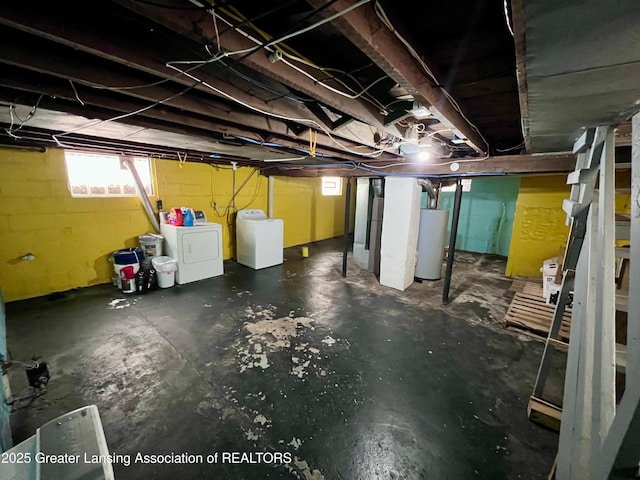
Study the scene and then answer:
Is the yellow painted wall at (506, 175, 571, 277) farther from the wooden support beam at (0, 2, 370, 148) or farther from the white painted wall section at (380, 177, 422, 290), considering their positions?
the wooden support beam at (0, 2, 370, 148)

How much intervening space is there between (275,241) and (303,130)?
3.10 m

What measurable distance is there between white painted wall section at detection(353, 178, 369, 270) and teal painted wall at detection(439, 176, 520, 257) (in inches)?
126

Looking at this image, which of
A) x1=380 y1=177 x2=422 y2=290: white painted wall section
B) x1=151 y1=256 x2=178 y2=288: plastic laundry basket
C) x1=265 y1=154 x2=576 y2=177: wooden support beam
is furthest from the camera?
x1=380 y1=177 x2=422 y2=290: white painted wall section

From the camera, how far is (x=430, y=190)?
4359mm

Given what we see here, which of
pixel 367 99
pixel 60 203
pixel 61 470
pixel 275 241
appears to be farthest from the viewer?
pixel 275 241

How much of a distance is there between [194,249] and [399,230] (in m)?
3.31

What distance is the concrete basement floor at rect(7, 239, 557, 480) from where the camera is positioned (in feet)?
5.10

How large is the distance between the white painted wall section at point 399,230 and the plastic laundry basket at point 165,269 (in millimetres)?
3322

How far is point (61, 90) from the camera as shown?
4.66 feet

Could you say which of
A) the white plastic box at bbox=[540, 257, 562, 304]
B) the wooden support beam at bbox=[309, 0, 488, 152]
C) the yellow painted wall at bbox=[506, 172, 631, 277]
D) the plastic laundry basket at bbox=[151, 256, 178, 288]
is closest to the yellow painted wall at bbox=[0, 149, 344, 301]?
the plastic laundry basket at bbox=[151, 256, 178, 288]

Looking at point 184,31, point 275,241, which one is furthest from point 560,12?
point 275,241

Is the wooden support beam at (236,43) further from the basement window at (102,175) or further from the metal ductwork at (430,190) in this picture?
the basement window at (102,175)

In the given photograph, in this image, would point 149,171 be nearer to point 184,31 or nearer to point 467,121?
point 184,31

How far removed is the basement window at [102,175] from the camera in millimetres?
3531
